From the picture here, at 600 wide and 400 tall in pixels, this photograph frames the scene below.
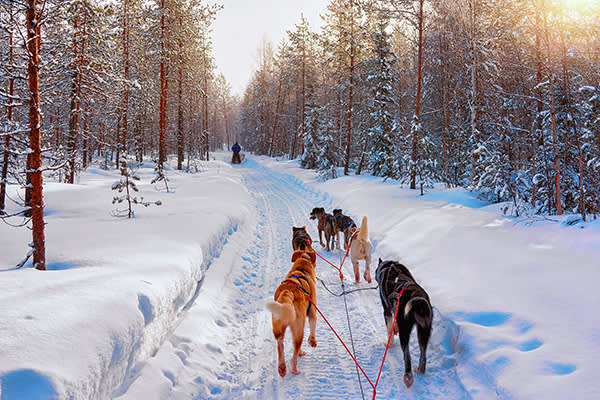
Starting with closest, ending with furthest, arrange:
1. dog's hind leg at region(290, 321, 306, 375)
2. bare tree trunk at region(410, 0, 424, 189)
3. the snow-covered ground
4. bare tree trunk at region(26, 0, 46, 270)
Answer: the snow-covered ground < dog's hind leg at region(290, 321, 306, 375) < bare tree trunk at region(26, 0, 46, 270) < bare tree trunk at region(410, 0, 424, 189)

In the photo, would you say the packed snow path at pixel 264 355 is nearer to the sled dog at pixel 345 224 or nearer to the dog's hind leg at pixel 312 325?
the dog's hind leg at pixel 312 325

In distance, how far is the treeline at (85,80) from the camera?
4.70 m

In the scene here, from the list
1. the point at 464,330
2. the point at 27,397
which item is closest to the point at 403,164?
the point at 464,330

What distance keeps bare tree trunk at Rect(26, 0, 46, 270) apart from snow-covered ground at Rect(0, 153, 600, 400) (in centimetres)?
53

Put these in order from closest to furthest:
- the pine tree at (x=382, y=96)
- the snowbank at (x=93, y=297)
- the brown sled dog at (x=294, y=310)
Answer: the snowbank at (x=93, y=297) → the brown sled dog at (x=294, y=310) → the pine tree at (x=382, y=96)

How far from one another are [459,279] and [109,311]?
16.5 feet

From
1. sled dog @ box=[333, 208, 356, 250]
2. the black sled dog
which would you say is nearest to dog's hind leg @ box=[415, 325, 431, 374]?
the black sled dog

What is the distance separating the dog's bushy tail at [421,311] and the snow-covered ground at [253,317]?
732 millimetres

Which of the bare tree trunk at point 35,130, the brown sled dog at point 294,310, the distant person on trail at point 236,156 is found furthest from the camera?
the distant person on trail at point 236,156

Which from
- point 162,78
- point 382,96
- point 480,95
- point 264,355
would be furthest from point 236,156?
point 264,355

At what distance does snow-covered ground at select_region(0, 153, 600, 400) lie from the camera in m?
2.73

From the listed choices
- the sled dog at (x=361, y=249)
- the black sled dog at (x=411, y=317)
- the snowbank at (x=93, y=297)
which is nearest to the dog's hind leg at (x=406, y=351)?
the black sled dog at (x=411, y=317)

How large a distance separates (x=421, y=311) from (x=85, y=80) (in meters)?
7.46

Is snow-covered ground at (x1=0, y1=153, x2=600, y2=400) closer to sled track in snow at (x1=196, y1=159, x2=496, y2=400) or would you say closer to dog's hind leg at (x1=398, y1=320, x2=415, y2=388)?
sled track in snow at (x1=196, y1=159, x2=496, y2=400)
